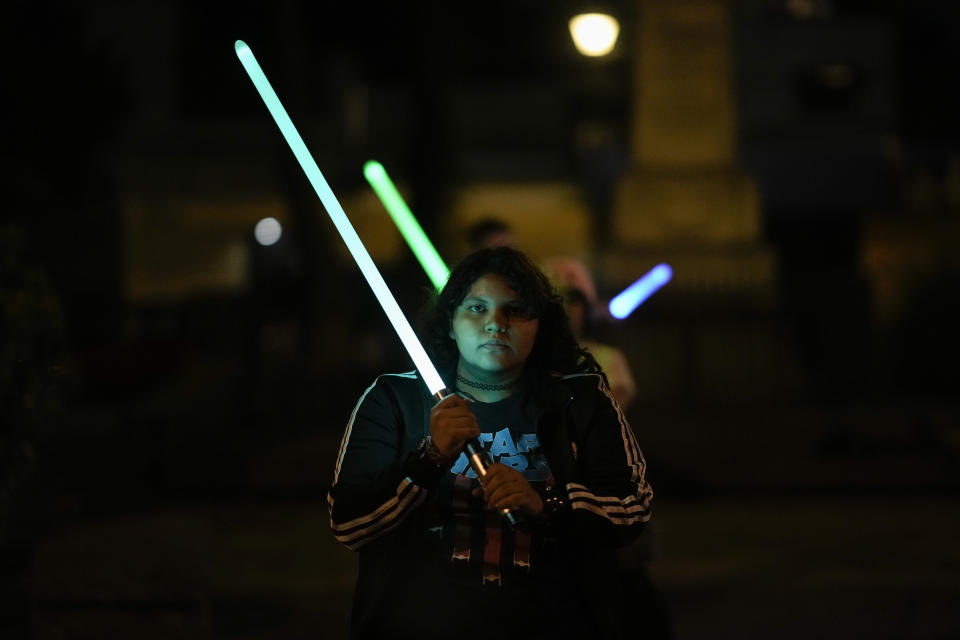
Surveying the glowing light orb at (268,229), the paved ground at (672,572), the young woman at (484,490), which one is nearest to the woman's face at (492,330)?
the young woman at (484,490)

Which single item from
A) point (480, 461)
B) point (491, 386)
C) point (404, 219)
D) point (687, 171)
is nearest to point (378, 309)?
point (687, 171)

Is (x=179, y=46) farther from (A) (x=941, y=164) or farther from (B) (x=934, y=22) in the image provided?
(B) (x=934, y=22)

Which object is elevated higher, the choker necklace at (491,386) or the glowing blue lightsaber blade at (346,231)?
the glowing blue lightsaber blade at (346,231)

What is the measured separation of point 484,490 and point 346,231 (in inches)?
24.8

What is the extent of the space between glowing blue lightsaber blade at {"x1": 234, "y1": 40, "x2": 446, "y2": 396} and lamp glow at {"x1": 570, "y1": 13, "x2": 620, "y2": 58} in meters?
8.03

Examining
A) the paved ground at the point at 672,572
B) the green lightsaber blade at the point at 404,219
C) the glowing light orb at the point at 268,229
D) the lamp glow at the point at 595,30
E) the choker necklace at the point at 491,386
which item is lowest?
the paved ground at the point at 672,572

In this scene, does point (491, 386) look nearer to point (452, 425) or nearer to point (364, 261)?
point (452, 425)

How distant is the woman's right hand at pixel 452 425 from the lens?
2598 millimetres

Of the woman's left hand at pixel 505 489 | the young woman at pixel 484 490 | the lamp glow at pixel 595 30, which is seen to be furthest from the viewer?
the lamp glow at pixel 595 30

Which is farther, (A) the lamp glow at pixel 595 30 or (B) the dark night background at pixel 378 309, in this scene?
(A) the lamp glow at pixel 595 30

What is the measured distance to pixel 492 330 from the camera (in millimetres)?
2854

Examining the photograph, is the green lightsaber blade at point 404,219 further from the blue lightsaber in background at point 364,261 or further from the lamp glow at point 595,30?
the lamp glow at point 595,30

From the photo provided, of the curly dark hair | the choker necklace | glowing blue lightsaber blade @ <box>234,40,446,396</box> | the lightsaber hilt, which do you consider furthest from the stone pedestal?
the lightsaber hilt

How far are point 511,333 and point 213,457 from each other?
8.49m
